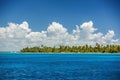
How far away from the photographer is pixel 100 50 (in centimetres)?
8038

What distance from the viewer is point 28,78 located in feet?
58.7

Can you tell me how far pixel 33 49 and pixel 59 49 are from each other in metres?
15.0

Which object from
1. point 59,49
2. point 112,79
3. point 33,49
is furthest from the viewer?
point 33,49

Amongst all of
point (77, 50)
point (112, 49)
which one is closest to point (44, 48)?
point (77, 50)

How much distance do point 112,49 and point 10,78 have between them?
6037cm

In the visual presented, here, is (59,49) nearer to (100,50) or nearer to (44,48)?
(44,48)

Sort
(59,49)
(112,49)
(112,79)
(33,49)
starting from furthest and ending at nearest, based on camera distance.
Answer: (33,49), (59,49), (112,49), (112,79)

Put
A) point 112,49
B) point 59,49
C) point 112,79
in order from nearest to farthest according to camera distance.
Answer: point 112,79 → point 112,49 → point 59,49

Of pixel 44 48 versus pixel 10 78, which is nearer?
pixel 10 78

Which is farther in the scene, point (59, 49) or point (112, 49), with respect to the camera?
point (59, 49)

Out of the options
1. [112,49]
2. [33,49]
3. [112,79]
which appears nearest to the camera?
[112,79]

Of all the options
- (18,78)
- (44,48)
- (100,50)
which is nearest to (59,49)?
(44,48)

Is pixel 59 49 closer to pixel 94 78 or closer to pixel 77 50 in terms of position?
pixel 77 50

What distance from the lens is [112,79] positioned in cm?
1700
